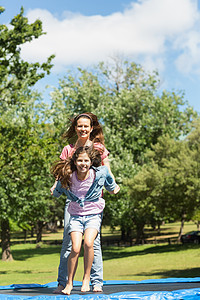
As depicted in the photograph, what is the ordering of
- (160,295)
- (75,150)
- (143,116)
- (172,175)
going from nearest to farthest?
(160,295) < (75,150) < (172,175) < (143,116)

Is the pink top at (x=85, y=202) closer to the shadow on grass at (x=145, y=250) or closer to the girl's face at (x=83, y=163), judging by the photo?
the girl's face at (x=83, y=163)

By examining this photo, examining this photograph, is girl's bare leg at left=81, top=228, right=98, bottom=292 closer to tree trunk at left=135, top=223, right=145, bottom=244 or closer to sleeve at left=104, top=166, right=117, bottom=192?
sleeve at left=104, top=166, right=117, bottom=192

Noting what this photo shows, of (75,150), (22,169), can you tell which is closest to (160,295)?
(75,150)

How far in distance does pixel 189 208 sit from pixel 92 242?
21.2 metres

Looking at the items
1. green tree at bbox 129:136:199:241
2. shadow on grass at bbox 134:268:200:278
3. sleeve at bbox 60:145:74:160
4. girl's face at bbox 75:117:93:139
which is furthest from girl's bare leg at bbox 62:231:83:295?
green tree at bbox 129:136:199:241

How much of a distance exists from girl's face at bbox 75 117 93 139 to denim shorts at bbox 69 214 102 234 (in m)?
0.96

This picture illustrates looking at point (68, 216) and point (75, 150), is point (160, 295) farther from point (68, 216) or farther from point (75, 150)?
point (75, 150)

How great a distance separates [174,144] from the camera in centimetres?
2597

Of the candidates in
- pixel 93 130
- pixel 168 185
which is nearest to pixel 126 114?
pixel 168 185

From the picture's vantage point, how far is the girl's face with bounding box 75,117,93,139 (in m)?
4.90

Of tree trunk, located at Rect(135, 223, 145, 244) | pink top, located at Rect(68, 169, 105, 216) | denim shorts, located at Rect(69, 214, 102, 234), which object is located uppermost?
pink top, located at Rect(68, 169, 105, 216)

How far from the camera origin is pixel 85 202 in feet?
15.2

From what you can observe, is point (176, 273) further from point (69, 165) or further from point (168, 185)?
point (69, 165)

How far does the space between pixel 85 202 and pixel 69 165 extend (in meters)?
0.45
